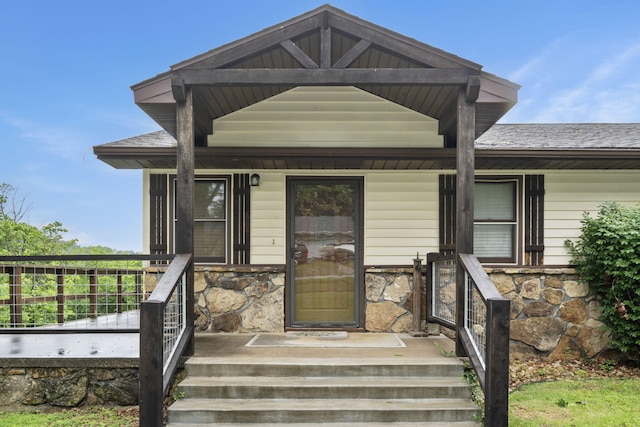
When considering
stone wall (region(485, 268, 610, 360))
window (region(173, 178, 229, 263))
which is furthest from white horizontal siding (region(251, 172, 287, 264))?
stone wall (region(485, 268, 610, 360))

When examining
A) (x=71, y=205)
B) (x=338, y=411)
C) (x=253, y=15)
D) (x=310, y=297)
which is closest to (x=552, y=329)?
(x=310, y=297)

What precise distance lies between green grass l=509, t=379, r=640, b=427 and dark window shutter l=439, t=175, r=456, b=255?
1933 millimetres

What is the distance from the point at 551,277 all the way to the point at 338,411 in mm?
3714

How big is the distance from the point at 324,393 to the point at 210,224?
9.87ft

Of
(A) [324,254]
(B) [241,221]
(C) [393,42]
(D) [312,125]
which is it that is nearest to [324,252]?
(A) [324,254]

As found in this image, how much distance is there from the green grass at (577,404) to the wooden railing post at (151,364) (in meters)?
2.98

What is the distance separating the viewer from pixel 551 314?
229 inches

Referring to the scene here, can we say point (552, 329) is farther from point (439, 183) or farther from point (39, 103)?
point (39, 103)

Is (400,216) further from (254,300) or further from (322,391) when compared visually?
(322,391)

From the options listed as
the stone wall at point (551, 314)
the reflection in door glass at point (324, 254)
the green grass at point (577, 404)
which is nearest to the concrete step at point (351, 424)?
the green grass at point (577, 404)

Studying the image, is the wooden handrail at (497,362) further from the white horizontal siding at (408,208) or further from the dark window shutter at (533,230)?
the dark window shutter at (533,230)

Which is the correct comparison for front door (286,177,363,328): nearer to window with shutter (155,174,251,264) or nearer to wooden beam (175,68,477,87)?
window with shutter (155,174,251,264)

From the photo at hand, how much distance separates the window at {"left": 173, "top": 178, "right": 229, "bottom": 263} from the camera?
19.7ft

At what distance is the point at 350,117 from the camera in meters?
5.91
